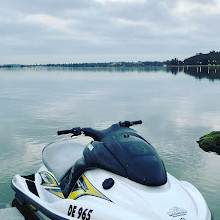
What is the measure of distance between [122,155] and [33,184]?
8.42ft

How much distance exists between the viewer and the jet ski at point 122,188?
12.0ft

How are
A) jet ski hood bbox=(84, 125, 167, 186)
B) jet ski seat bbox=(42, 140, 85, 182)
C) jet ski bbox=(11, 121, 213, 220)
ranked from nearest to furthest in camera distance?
jet ski bbox=(11, 121, 213, 220), jet ski hood bbox=(84, 125, 167, 186), jet ski seat bbox=(42, 140, 85, 182)

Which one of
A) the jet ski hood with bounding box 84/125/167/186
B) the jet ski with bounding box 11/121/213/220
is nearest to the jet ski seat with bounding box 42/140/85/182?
the jet ski with bounding box 11/121/213/220

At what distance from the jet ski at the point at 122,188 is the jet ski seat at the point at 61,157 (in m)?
0.65

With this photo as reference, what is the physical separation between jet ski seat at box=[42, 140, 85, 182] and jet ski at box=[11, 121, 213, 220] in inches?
25.4

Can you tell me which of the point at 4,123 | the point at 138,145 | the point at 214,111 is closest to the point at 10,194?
the point at 138,145

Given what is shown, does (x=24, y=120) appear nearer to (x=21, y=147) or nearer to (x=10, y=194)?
(x=21, y=147)

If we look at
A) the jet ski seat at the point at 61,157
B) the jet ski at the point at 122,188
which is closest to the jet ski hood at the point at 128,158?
the jet ski at the point at 122,188

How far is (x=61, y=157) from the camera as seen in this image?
6.01 metres

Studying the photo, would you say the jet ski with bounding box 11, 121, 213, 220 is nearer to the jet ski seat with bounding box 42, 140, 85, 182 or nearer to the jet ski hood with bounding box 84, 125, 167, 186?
the jet ski hood with bounding box 84, 125, 167, 186

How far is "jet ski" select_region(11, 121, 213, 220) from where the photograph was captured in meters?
3.67

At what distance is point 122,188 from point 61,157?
7.85ft

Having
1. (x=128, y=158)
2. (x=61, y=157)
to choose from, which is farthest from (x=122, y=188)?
(x=61, y=157)

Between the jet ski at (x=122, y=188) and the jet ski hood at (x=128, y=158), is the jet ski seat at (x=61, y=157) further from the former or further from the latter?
the jet ski hood at (x=128, y=158)
